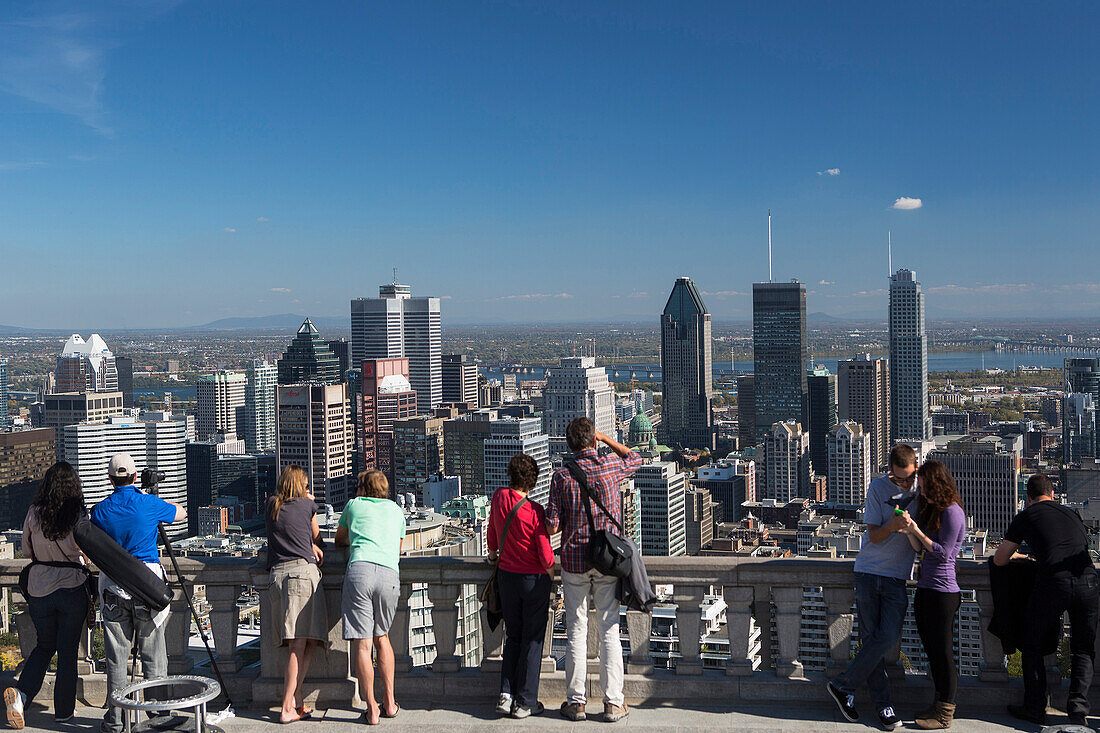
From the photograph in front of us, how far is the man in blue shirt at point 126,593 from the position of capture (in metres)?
6.56

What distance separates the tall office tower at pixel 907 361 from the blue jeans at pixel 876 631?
133112 millimetres

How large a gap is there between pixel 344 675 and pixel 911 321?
16876cm

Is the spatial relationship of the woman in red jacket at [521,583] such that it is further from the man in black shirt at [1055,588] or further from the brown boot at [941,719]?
the man in black shirt at [1055,588]

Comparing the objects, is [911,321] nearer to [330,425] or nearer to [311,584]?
[330,425]

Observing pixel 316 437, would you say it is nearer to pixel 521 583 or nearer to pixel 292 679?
pixel 292 679

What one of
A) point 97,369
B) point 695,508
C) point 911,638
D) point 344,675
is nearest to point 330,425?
point 695,508

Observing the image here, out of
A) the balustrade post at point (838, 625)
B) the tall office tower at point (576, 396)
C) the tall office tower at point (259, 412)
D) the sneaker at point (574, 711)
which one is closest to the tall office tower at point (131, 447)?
the tall office tower at point (259, 412)

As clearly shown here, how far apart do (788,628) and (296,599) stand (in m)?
3.15

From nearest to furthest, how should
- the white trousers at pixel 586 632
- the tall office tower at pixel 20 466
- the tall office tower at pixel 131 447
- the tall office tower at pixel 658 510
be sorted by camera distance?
1. the white trousers at pixel 586 632
2. the tall office tower at pixel 658 510
3. the tall office tower at pixel 20 466
4. the tall office tower at pixel 131 447

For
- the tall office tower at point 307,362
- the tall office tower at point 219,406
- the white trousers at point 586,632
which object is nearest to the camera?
the white trousers at point 586,632

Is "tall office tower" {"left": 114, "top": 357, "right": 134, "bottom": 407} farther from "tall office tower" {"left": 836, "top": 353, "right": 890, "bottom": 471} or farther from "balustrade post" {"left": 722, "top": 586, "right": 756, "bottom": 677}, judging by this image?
"balustrade post" {"left": 722, "top": 586, "right": 756, "bottom": 677}

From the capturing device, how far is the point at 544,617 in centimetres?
655

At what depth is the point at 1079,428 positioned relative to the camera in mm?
114188

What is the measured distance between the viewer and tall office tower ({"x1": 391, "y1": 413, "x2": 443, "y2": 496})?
103 m
